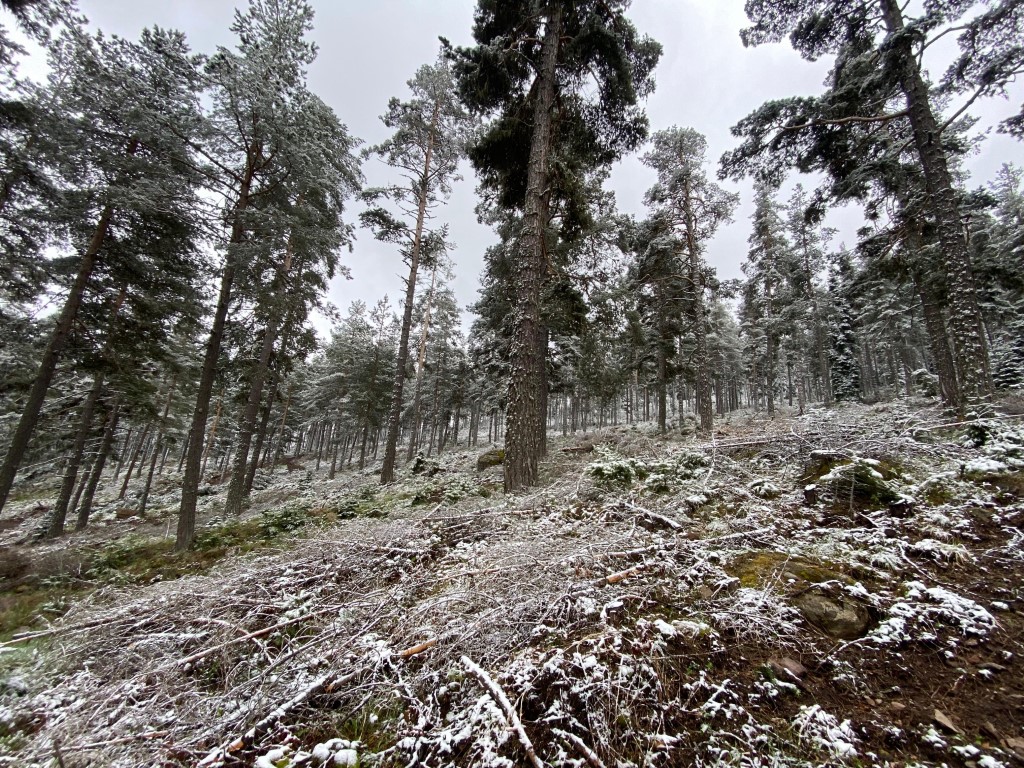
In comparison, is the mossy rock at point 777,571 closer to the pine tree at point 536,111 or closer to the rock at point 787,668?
the rock at point 787,668

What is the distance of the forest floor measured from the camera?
73.4 inches

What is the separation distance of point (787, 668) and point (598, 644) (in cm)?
110

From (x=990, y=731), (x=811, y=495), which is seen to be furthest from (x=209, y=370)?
(x=990, y=731)

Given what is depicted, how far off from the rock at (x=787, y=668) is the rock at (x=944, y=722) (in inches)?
20.1

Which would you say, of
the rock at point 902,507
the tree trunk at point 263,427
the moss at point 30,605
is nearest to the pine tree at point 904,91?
the rock at point 902,507

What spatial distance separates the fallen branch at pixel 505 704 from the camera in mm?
1731

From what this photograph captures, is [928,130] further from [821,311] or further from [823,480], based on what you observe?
[821,311]

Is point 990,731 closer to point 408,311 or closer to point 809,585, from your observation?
point 809,585

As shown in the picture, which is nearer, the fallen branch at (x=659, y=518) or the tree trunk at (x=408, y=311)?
the fallen branch at (x=659, y=518)

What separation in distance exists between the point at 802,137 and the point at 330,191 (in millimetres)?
12164

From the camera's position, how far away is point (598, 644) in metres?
2.34

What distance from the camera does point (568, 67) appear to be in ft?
29.0

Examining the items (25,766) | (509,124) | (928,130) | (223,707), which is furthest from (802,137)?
(25,766)

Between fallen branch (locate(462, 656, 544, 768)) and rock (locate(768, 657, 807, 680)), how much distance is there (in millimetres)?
1508
